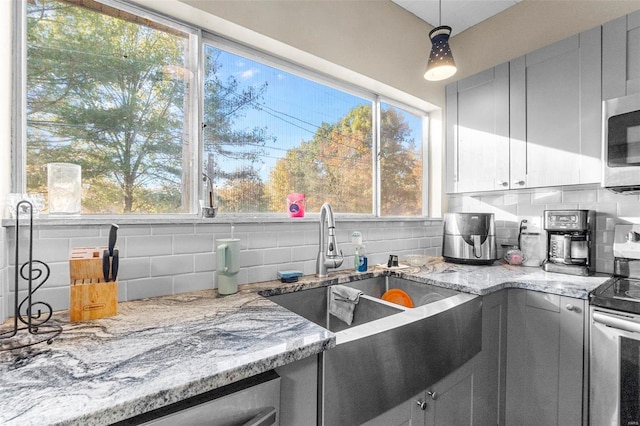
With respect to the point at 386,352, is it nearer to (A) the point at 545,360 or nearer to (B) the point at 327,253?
(B) the point at 327,253

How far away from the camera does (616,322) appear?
1268 mm

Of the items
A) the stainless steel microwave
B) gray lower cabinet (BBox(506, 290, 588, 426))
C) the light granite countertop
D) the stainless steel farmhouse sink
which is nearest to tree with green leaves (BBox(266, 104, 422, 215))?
the stainless steel farmhouse sink

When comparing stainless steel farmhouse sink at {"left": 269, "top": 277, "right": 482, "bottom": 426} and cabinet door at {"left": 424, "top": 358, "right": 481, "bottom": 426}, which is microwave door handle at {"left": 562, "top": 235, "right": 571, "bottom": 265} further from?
cabinet door at {"left": 424, "top": 358, "right": 481, "bottom": 426}

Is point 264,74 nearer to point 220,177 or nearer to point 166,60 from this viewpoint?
point 166,60

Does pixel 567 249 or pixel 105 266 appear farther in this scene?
pixel 567 249

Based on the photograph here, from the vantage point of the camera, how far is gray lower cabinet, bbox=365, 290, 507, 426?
3.39ft

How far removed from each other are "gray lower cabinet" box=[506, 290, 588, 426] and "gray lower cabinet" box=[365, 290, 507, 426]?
0.16ft

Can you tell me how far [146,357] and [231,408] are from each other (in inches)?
8.8

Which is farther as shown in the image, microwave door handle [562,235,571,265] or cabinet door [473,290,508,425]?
microwave door handle [562,235,571,265]

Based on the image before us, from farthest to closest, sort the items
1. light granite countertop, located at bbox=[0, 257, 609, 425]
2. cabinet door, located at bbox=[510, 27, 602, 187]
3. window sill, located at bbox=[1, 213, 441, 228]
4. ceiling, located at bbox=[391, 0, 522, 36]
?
ceiling, located at bbox=[391, 0, 522, 36]
cabinet door, located at bbox=[510, 27, 602, 187]
window sill, located at bbox=[1, 213, 441, 228]
light granite countertop, located at bbox=[0, 257, 609, 425]

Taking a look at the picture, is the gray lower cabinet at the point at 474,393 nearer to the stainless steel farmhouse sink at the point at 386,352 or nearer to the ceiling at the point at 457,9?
the stainless steel farmhouse sink at the point at 386,352

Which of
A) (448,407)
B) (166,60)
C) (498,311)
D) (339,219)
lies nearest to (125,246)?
(166,60)

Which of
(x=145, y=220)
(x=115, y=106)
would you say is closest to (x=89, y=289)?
(x=145, y=220)

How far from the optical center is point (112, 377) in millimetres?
585
